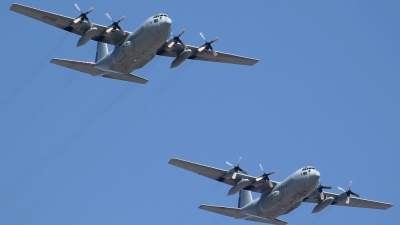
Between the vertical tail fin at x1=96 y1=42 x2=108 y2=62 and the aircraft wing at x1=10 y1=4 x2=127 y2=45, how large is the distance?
9.56ft

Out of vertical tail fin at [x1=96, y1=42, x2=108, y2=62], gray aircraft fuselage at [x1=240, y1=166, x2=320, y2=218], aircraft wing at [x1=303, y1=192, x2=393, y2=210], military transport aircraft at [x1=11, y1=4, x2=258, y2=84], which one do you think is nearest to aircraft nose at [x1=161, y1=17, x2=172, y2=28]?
military transport aircraft at [x1=11, y1=4, x2=258, y2=84]

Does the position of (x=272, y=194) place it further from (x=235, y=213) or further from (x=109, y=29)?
(x=109, y=29)

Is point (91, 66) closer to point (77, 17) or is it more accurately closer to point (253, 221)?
point (77, 17)

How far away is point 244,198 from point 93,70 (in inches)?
688

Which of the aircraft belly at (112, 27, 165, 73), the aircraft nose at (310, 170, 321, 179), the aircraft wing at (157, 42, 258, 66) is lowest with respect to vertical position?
the aircraft nose at (310, 170, 321, 179)

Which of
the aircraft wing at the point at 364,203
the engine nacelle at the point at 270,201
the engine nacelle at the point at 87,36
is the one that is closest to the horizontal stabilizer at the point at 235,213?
the engine nacelle at the point at 270,201

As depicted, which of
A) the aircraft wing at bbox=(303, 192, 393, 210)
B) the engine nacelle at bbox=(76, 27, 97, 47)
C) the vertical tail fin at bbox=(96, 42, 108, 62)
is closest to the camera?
the engine nacelle at bbox=(76, 27, 97, 47)

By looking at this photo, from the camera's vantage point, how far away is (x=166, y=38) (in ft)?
204

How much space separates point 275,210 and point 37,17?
80.3ft

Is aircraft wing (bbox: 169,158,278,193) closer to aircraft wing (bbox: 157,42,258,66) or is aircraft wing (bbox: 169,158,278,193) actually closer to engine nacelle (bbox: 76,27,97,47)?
aircraft wing (bbox: 157,42,258,66)

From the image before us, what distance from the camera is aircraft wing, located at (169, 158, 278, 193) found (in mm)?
66312

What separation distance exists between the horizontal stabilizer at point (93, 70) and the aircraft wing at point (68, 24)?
229 cm

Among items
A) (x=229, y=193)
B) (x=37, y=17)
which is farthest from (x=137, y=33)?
(x=229, y=193)

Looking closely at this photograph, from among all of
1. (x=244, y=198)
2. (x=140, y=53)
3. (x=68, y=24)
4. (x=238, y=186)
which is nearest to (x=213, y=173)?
(x=238, y=186)
